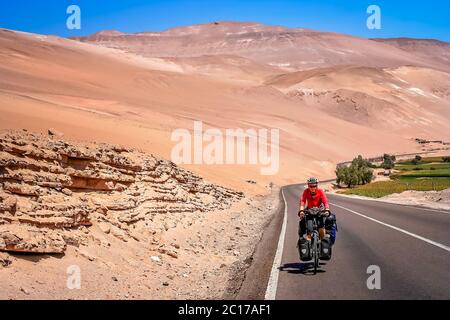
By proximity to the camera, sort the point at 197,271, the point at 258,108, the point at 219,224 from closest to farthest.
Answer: the point at 197,271 → the point at 219,224 → the point at 258,108

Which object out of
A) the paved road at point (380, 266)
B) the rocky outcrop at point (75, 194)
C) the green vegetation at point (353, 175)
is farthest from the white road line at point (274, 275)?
the green vegetation at point (353, 175)

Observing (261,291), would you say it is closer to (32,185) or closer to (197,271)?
(197,271)

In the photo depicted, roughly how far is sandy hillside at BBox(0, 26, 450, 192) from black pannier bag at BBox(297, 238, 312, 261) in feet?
54.0

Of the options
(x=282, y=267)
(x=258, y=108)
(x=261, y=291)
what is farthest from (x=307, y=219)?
(x=258, y=108)

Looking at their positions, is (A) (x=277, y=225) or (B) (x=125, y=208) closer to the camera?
(B) (x=125, y=208)

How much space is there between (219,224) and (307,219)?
8.77 m

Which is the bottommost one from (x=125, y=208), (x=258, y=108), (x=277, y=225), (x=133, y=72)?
(x=277, y=225)

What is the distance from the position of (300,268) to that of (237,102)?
11441 cm

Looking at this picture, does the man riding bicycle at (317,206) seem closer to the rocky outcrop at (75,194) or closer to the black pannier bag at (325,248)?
the black pannier bag at (325,248)

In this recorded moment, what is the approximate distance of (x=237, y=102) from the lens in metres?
123

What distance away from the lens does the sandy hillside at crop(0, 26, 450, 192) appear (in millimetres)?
68250

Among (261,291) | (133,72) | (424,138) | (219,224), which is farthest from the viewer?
(424,138)

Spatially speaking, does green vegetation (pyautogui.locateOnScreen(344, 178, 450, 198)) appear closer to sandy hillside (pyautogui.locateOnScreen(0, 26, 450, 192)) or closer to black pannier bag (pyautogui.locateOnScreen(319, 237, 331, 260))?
sandy hillside (pyautogui.locateOnScreen(0, 26, 450, 192))

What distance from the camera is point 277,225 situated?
18.6 metres
